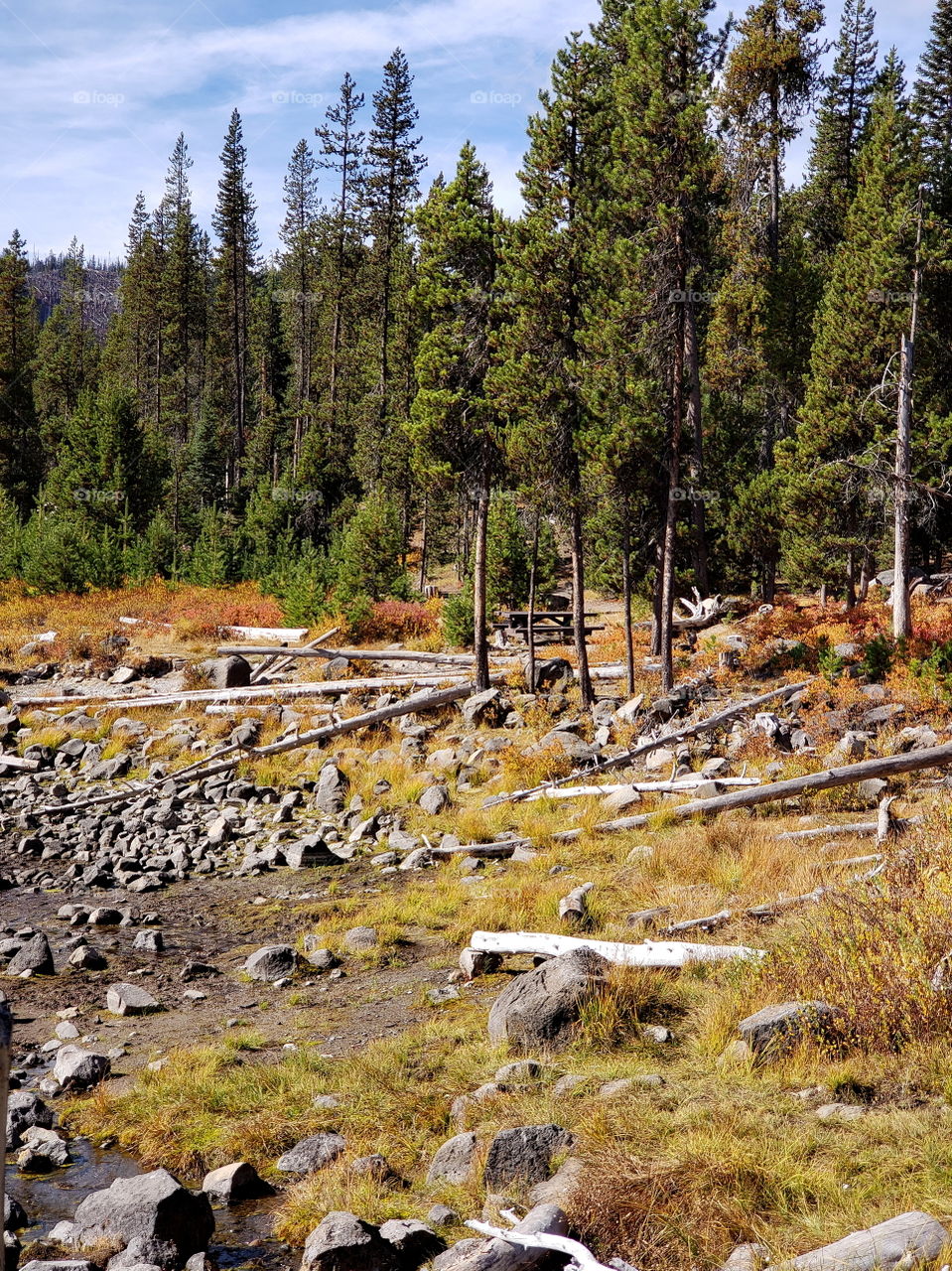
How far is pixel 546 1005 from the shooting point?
759 centimetres

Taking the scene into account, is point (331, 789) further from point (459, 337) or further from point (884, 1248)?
point (884, 1248)

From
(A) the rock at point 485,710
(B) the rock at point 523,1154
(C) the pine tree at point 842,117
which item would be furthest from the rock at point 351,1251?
(C) the pine tree at point 842,117

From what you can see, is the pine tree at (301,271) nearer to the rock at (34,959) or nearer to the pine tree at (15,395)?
the pine tree at (15,395)

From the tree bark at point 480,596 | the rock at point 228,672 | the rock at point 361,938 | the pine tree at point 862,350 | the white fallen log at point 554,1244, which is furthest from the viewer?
the rock at point 228,672

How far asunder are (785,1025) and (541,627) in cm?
2261

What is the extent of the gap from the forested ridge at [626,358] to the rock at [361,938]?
36.0 ft

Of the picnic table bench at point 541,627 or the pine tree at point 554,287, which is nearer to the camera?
the pine tree at point 554,287

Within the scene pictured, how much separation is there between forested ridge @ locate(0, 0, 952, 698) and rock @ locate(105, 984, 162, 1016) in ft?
42.3

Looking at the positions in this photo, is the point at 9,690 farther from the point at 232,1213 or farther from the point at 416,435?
the point at 232,1213

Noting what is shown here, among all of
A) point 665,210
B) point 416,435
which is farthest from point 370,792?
point 665,210

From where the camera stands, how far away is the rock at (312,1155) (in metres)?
6.62

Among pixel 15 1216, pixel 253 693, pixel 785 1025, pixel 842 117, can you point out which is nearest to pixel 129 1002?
pixel 15 1216

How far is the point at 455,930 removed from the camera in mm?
10719

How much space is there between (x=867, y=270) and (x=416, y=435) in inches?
482
